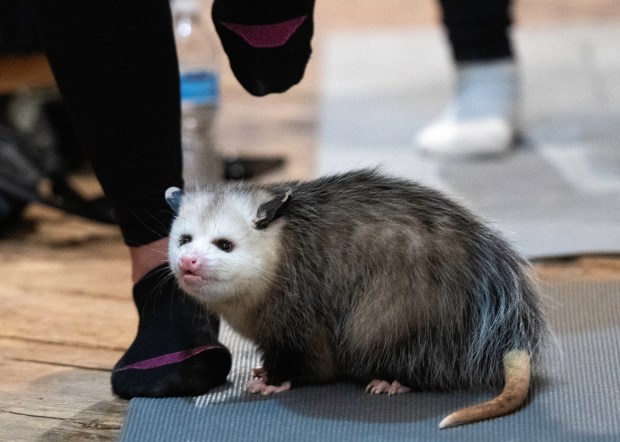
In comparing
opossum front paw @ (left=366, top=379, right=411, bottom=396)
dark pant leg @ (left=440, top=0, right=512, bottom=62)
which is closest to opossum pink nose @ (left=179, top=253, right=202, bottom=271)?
opossum front paw @ (left=366, top=379, right=411, bottom=396)

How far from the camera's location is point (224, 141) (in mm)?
2961

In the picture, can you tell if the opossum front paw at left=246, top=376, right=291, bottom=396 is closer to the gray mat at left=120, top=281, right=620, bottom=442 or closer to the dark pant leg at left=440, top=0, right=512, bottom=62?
the gray mat at left=120, top=281, right=620, bottom=442

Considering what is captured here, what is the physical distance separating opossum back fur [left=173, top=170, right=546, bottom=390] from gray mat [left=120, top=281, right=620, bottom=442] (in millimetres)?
48

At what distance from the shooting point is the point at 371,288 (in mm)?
1351

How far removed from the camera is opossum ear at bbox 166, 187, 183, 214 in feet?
4.61

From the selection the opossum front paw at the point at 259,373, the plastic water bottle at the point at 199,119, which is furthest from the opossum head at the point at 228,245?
the plastic water bottle at the point at 199,119

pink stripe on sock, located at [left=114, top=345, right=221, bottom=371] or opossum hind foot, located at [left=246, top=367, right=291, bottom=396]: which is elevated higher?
pink stripe on sock, located at [left=114, top=345, right=221, bottom=371]

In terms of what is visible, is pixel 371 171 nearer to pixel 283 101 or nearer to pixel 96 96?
pixel 96 96

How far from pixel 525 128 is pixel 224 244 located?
1.74m

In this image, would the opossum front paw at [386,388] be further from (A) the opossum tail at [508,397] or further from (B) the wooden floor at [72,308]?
(B) the wooden floor at [72,308]

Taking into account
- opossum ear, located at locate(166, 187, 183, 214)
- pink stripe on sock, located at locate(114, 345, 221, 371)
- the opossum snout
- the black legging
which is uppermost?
the black legging

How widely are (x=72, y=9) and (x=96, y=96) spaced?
0.12 m

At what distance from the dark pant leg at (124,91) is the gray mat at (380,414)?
0.91 ft

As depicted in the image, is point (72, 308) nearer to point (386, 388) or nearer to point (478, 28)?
point (386, 388)
